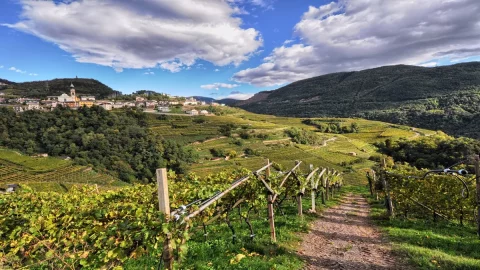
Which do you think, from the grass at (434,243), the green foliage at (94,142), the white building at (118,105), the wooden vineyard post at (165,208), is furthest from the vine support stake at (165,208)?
the white building at (118,105)

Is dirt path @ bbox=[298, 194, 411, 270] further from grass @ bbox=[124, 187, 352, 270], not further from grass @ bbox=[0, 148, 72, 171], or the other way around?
grass @ bbox=[0, 148, 72, 171]

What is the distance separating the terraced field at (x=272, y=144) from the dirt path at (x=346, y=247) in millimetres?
52992

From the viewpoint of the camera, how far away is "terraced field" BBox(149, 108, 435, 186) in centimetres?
8838

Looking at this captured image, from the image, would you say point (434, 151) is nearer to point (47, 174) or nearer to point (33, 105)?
point (47, 174)

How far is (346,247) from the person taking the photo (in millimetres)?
9570

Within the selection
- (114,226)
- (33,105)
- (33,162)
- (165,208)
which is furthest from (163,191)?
(33,105)

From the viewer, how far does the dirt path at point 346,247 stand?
7.93 meters

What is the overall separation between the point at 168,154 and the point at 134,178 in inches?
684

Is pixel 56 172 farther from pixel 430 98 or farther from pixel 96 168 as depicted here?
pixel 430 98

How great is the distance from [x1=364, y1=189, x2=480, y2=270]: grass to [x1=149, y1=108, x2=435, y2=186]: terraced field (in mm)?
53714

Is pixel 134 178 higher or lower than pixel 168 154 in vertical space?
lower

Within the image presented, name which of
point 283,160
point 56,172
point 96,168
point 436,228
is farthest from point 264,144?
point 436,228

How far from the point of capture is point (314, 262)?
802cm

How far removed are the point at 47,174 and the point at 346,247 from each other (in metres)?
103
